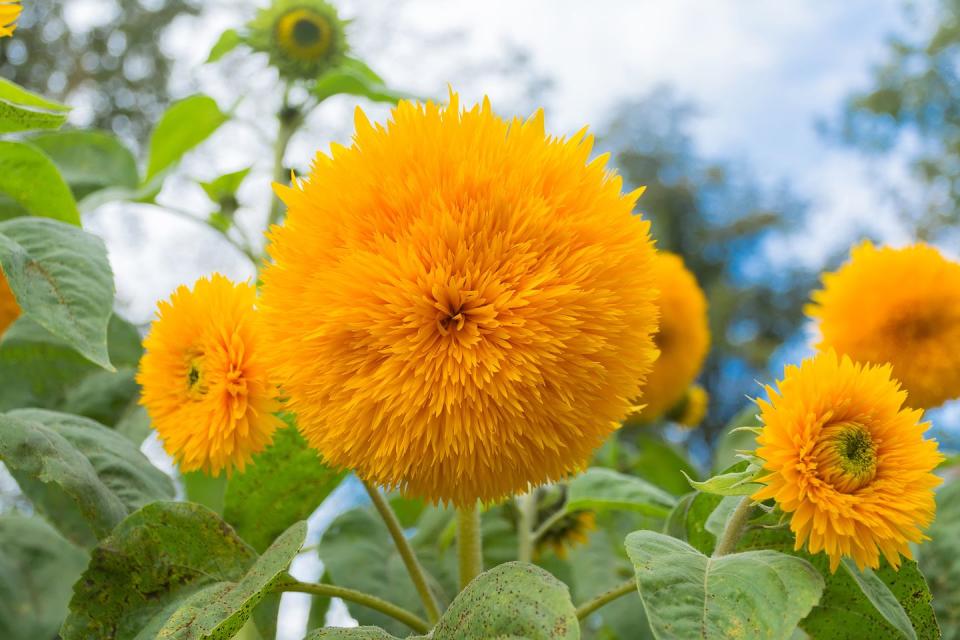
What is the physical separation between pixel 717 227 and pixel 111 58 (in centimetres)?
731

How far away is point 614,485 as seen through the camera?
2.23ft

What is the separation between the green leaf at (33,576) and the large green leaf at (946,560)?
28.4 inches

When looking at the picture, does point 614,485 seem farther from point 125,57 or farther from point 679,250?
point 679,250

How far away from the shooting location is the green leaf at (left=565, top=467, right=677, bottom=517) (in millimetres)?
650

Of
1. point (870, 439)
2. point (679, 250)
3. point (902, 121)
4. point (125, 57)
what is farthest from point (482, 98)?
point (679, 250)

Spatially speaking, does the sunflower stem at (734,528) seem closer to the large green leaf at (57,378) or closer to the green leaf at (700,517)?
the green leaf at (700,517)

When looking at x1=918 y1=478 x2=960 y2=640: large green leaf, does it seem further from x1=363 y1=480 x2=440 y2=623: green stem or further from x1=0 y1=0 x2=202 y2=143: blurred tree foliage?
x1=0 y1=0 x2=202 y2=143: blurred tree foliage

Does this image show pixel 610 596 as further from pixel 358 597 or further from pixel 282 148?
pixel 282 148

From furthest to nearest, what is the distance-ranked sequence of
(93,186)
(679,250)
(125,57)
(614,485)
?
(679,250)
(125,57)
(93,186)
(614,485)

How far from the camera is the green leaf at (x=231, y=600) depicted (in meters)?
0.46

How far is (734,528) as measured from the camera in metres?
0.50

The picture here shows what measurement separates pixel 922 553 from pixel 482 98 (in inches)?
24.5

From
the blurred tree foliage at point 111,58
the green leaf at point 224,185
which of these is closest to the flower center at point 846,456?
the green leaf at point 224,185

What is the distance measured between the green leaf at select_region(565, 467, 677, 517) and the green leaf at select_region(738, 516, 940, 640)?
0.40 ft
